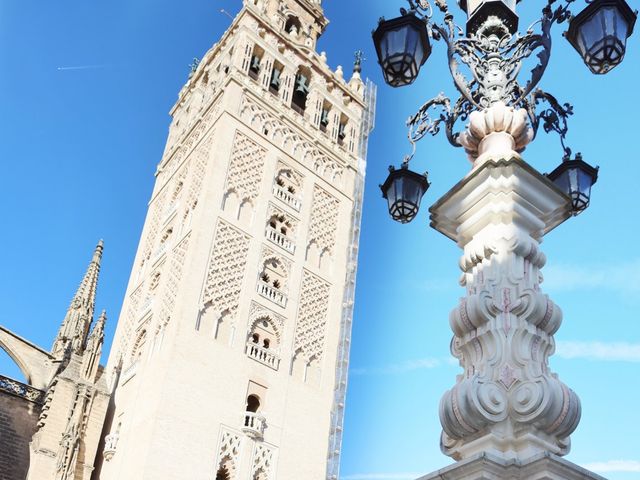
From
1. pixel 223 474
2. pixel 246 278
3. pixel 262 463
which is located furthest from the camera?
pixel 246 278

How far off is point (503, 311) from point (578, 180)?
62.4 inches

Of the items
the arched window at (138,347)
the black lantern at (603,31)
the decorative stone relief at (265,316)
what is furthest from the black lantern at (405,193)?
the arched window at (138,347)

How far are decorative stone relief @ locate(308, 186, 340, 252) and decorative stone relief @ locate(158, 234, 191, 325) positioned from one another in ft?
10.8

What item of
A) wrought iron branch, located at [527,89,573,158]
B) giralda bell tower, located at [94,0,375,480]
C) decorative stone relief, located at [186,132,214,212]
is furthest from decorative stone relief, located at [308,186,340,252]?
wrought iron branch, located at [527,89,573,158]

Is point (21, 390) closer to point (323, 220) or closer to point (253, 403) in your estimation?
point (253, 403)

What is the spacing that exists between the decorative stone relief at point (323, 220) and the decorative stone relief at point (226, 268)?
228cm

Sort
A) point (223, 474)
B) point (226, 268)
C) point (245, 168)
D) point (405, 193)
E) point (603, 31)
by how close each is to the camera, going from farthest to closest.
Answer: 1. point (245, 168)
2. point (226, 268)
3. point (223, 474)
4. point (405, 193)
5. point (603, 31)

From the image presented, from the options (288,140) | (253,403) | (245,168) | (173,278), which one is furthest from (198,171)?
(253,403)

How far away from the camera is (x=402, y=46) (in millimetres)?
3902

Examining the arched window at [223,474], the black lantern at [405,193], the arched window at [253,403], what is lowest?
the black lantern at [405,193]

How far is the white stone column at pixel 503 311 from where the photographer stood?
2.65m

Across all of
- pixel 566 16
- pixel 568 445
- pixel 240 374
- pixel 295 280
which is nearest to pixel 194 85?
pixel 295 280

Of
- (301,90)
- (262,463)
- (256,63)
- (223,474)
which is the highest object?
(301,90)

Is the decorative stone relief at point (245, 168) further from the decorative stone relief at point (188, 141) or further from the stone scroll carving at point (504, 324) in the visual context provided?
the stone scroll carving at point (504, 324)
